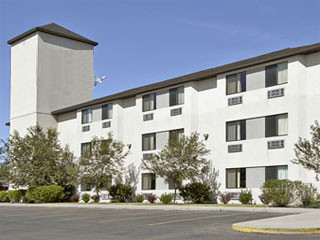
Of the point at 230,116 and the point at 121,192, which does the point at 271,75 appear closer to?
the point at 230,116

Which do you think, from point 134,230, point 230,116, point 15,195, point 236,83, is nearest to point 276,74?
point 236,83

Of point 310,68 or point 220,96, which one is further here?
point 220,96

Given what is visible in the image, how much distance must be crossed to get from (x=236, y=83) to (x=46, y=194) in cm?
1685

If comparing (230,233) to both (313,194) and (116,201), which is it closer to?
(313,194)

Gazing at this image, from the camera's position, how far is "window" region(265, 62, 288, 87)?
79.9 ft

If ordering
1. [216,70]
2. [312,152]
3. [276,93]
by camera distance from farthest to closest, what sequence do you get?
[216,70] < [276,93] < [312,152]

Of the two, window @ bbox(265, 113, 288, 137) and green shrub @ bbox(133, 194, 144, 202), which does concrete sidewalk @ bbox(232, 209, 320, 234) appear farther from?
green shrub @ bbox(133, 194, 144, 202)

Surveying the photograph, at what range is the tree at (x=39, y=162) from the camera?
35906 mm

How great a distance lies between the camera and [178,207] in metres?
23.2

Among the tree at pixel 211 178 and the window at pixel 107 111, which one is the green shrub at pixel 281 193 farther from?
the window at pixel 107 111

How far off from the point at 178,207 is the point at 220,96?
7788mm

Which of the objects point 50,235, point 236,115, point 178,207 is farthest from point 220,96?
point 50,235

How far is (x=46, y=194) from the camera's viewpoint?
34.3m

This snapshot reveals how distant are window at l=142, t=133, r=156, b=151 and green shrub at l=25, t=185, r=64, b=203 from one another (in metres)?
7.83
